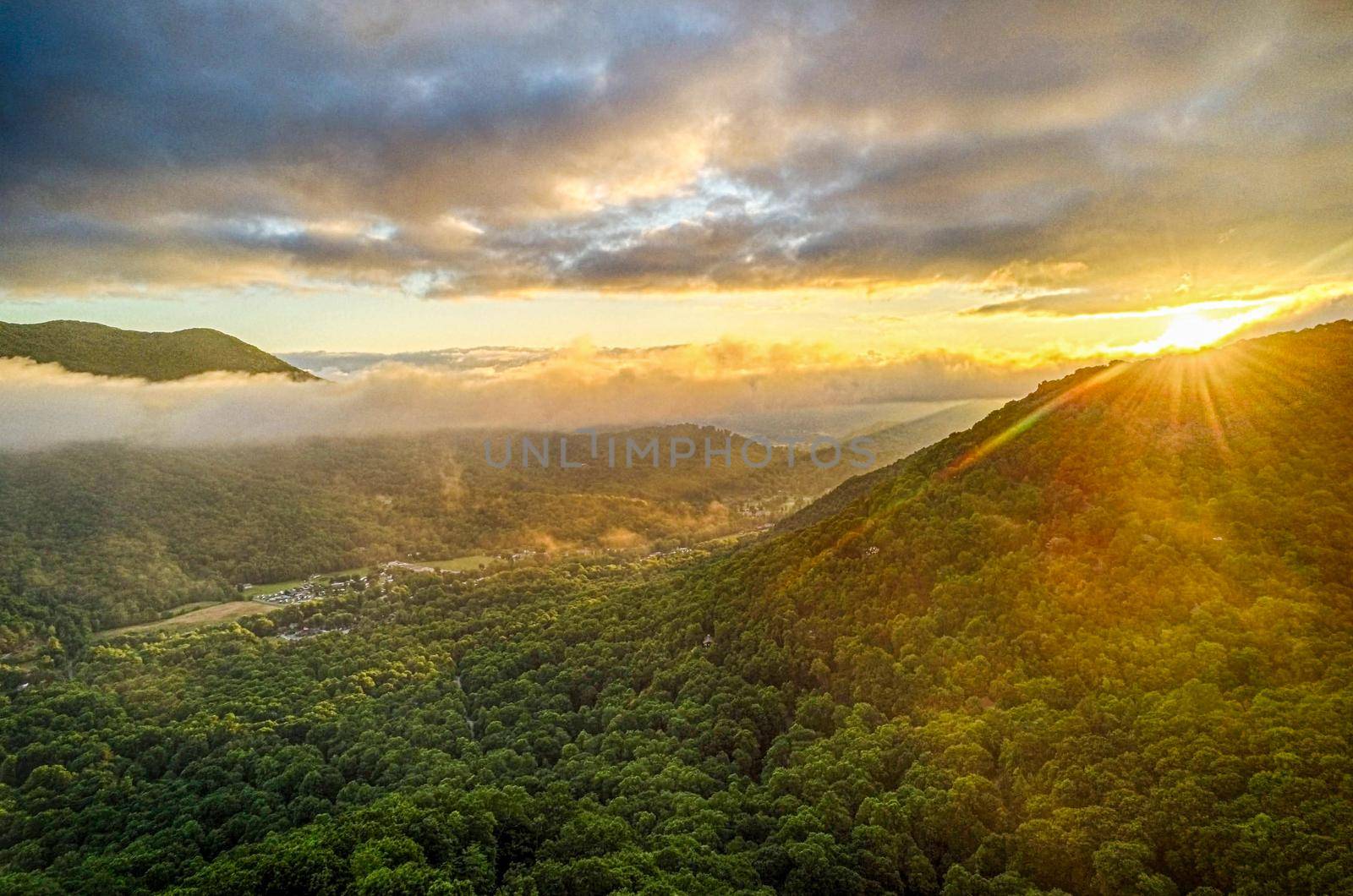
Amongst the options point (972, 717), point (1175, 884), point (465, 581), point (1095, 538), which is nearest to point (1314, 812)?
point (1175, 884)

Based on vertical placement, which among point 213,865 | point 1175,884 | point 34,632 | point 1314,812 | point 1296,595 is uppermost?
point 1296,595

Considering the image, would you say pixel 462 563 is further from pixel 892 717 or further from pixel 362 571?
pixel 892 717

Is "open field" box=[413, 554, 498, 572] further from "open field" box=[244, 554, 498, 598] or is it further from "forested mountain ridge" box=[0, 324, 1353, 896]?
"forested mountain ridge" box=[0, 324, 1353, 896]

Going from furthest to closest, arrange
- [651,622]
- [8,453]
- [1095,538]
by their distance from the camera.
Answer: [8,453]
[651,622]
[1095,538]

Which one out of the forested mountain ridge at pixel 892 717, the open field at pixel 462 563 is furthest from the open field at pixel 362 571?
the forested mountain ridge at pixel 892 717

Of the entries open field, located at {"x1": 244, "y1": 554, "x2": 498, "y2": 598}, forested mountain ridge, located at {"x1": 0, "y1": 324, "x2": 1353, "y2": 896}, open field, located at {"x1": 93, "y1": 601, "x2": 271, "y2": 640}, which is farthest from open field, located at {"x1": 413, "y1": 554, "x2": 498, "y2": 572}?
forested mountain ridge, located at {"x1": 0, "y1": 324, "x2": 1353, "y2": 896}

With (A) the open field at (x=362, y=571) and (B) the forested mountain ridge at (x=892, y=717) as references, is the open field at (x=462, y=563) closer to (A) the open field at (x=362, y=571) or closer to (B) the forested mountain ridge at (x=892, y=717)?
(A) the open field at (x=362, y=571)

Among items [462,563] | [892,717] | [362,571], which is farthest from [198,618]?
[892,717]

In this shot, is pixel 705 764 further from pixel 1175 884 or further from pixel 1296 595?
pixel 1296 595
